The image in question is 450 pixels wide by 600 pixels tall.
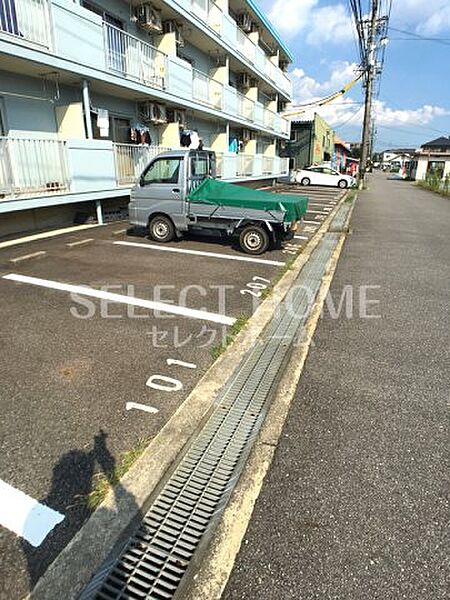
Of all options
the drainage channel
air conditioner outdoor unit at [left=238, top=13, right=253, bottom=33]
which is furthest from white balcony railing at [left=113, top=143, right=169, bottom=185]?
air conditioner outdoor unit at [left=238, top=13, right=253, bottom=33]

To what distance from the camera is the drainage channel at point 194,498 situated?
1686 mm

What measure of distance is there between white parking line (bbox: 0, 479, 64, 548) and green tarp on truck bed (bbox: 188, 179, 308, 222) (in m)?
5.96

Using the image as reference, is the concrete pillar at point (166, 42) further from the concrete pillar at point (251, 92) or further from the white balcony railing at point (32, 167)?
the concrete pillar at point (251, 92)

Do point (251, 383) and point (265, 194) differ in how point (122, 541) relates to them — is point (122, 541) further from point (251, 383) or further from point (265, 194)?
point (265, 194)

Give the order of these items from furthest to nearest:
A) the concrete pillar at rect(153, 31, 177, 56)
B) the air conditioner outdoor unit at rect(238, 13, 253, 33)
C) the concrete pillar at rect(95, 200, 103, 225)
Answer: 1. the air conditioner outdoor unit at rect(238, 13, 253, 33)
2. the concrete pillar at rect(153, 31, 177, 56)
3. the concrete pillar at rect(95, 200, 103, 225)

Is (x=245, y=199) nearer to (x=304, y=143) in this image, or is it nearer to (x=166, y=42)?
(x=166, y=42)

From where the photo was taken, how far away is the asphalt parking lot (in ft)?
6.95

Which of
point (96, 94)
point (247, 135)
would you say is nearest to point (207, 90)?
point (96, 94)

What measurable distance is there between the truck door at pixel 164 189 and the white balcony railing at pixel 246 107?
11.8 m

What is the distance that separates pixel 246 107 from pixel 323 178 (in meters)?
12.0

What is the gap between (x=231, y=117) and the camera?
16.4 meters

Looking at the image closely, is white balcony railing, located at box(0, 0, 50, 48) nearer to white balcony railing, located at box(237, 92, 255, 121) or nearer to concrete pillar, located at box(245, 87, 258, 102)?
white balcony railing, located at box(237, 92, 255, 121)

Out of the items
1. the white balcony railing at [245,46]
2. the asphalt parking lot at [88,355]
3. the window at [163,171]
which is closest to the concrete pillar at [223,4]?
the white balcony railing at [245,46]

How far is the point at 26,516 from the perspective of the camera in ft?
6.38
